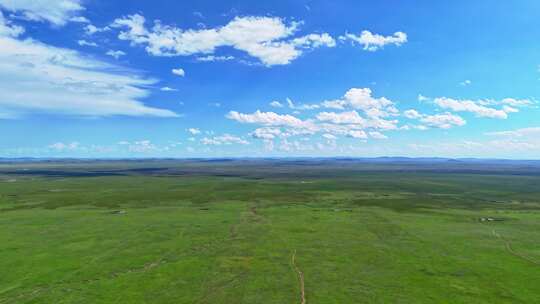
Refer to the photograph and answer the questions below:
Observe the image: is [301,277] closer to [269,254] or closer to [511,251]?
[269,254]

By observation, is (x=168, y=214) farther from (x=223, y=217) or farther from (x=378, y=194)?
(x=378, y=194)

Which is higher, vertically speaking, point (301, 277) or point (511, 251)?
point (511, 251)

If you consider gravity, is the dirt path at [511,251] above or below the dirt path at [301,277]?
above

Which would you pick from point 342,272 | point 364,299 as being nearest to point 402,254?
point 342,272

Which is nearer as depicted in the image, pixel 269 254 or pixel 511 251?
pixel 269 254


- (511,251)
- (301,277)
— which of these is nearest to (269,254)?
(301,277)

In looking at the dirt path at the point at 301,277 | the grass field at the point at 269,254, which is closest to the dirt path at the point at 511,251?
the grass field at the point at 269,254

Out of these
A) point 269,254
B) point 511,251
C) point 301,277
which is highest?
point 511,251

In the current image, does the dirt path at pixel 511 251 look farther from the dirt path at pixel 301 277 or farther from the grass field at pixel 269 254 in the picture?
the dirt path at pixel 301 277

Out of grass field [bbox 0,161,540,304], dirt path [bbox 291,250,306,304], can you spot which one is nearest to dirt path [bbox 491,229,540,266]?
grass field [bbox 0,161,540,304]

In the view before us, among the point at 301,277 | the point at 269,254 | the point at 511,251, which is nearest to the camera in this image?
the point at 301,277

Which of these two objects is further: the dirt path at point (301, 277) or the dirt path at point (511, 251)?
the dirt path at point (511, 251)
